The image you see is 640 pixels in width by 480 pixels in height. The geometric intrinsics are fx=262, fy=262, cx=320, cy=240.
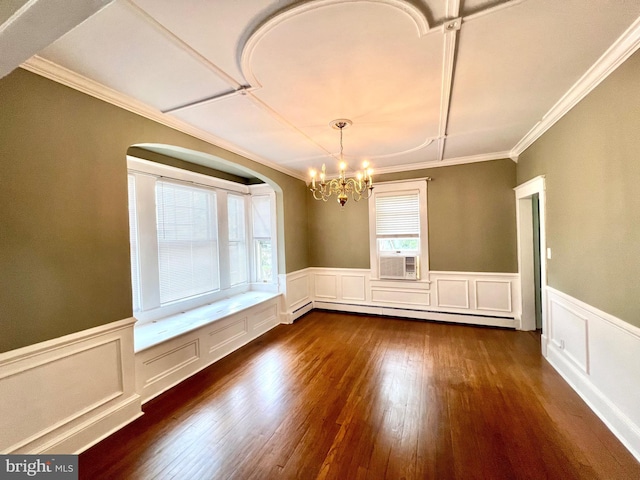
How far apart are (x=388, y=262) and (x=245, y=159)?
304 cm

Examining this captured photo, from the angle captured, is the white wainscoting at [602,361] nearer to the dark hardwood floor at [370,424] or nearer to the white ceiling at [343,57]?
the dark hardwood floor at [370,424]

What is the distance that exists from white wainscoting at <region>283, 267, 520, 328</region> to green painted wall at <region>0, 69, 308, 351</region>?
294 cm

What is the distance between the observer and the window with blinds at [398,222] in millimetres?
4711

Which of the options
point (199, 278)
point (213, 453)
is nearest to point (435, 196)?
point (199, 278)

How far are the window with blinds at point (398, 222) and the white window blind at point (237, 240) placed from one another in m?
2.53

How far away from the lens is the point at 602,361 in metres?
2.12

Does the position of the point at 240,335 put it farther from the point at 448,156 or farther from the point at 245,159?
the point at 448,156

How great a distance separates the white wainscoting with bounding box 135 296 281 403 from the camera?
8.11 ft

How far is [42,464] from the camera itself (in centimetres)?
168

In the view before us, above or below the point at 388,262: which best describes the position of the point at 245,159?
above

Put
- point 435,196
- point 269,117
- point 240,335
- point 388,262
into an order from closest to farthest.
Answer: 1. point 269,117
2. point 240,335
3. point 435,196
4. point 388,262

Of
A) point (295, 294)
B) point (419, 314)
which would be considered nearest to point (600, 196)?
point (419, 314)

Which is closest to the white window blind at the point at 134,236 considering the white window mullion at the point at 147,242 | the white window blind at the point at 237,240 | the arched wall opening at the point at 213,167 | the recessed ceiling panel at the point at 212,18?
the white window mullion at the point at 147,242

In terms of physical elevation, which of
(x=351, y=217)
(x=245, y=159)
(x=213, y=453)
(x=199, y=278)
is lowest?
(x=213, y=453)
